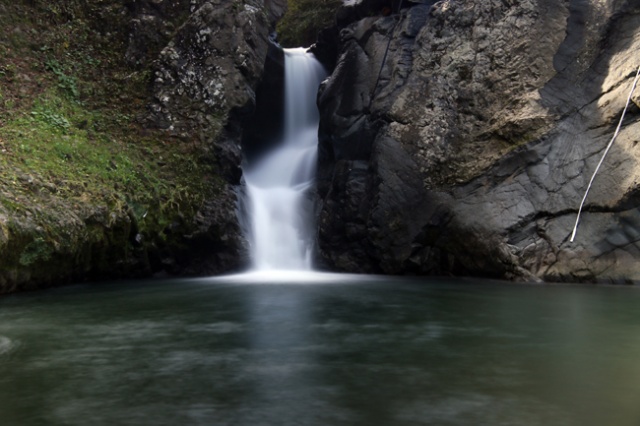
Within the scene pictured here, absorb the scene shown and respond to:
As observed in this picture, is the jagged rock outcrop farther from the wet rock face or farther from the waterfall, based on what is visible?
the wet rock face

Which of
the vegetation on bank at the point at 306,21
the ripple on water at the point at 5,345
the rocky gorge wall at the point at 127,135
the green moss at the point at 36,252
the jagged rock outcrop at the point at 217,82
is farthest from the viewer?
the vegetation on bank at the point at 306,21

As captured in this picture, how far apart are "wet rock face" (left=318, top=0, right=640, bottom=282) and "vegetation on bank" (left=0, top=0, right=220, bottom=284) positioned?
4347 millimetres

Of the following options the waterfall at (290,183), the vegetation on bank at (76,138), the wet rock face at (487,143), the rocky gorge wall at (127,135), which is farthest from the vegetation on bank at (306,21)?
the vegetation on bank at (76,138)

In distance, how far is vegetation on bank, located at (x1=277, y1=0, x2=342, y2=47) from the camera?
23500mm

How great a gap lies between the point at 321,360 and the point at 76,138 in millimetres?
10148

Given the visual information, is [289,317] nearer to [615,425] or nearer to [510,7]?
[615,425]

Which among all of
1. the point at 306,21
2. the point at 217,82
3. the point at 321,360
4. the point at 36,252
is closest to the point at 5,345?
the point at 321,360

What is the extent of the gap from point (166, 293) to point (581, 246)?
842 centimetres

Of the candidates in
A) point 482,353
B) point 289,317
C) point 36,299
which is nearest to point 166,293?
point 36,299

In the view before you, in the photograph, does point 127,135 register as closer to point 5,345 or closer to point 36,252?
point 36,252

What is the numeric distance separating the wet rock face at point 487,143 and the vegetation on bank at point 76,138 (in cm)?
435

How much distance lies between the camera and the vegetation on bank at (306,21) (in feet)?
77.1

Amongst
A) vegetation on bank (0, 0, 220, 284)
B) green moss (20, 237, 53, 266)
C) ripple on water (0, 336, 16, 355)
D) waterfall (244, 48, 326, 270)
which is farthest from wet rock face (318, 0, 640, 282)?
ripple on water (0, 336, 16, 355)

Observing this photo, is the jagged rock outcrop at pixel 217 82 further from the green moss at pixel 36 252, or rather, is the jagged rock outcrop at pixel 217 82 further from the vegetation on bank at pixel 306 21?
the vegetation on bank at pixel 306 21
